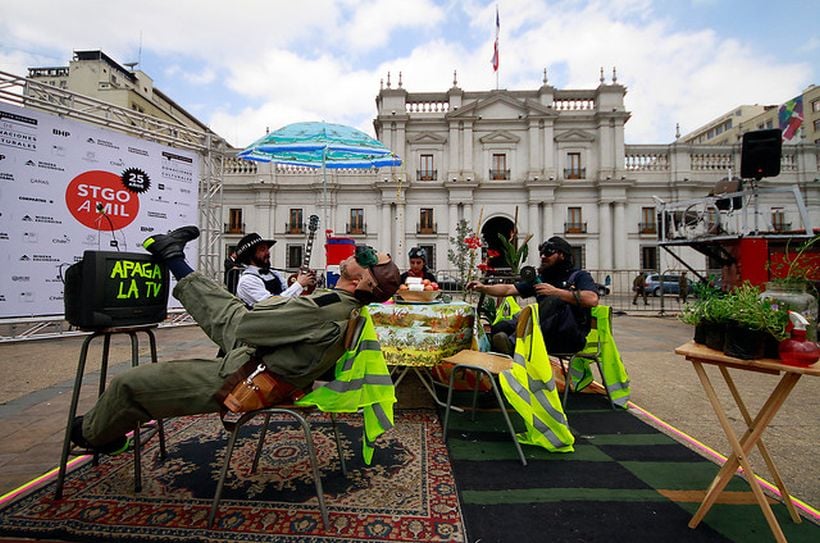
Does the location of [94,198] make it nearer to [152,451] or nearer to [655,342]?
[152,451]

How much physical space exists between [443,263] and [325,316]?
71.7 feet

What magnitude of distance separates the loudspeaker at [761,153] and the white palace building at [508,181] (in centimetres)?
1667

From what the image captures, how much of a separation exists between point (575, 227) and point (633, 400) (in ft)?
72.1

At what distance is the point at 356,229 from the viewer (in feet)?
78.8

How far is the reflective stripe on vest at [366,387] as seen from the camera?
6.36ft

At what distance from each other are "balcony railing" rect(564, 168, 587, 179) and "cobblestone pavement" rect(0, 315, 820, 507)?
1974 centimetres

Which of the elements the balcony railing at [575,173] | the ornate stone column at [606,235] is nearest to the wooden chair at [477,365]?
the ornate stone column at [606,235]

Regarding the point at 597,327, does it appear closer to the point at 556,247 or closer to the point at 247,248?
the point at 556,247

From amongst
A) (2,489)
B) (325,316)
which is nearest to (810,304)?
(325,316)

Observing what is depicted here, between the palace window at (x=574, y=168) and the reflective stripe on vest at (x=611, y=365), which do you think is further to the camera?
the palace window at (x=574, y=168)

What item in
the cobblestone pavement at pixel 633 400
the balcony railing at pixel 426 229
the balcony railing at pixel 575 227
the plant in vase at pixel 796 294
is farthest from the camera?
the balcony railing at pixel 426 229

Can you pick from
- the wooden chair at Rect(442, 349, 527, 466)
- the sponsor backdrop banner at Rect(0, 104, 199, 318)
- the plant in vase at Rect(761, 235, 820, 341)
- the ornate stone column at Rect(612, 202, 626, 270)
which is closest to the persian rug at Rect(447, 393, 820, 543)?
the wooden chair at Rect(442, 349, 527, 466)

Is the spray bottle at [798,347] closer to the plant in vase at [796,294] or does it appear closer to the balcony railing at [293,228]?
the plant in vase at [796,294]

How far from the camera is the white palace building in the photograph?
2336 cm
